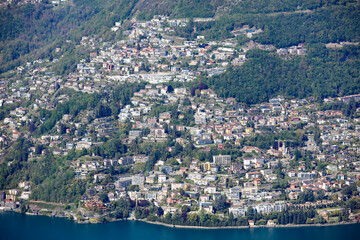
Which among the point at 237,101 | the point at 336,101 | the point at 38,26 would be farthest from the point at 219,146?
the point at 38,26

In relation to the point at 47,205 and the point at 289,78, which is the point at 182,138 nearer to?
the point at 47,205

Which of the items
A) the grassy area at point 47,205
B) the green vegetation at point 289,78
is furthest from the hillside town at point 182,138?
the green vegetation at point 289,78

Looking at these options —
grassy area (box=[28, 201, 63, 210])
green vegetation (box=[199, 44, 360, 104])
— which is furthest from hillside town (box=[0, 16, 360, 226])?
green vegetation (box=[199, 44, 360, 104])

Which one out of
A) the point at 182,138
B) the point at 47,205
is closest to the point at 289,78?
the point at 182,138

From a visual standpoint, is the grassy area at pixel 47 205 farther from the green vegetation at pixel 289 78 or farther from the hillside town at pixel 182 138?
the green vegetation at pixel 289 78

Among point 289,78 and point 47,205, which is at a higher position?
point 289,78

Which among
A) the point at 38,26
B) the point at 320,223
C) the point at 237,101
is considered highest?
the point at 38,26

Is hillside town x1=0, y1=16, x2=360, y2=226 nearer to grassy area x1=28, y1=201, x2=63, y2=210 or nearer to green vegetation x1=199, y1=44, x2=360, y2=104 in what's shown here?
grassy area x1=28, y1=201, x2=63, y2=210

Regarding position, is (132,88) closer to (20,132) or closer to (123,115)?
(123,115)
